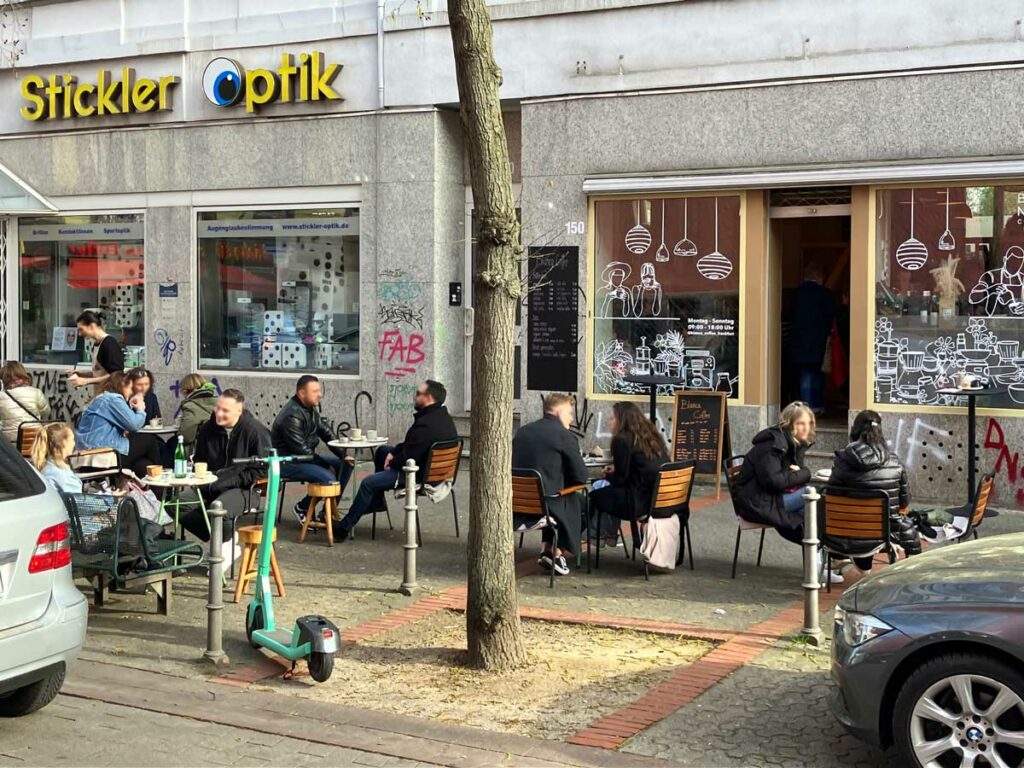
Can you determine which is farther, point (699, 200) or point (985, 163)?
point (699, 200)

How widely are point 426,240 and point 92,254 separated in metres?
5.65

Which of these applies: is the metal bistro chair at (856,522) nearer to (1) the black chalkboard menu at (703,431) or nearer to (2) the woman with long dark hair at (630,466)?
(2) the woman with long dark hair at (630,466)

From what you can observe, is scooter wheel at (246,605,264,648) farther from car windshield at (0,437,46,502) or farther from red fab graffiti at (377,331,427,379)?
red fab graffiti at (377,331,427,379)

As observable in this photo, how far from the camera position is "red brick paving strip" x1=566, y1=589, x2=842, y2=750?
6.36 m

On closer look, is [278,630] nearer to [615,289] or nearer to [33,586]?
[33,586]

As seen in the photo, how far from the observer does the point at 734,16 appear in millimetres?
13555

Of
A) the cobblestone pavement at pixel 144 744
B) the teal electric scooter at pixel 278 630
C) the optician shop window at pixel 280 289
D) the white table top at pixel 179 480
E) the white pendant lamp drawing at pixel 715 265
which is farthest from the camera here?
the optician shop window at pixel 280 289

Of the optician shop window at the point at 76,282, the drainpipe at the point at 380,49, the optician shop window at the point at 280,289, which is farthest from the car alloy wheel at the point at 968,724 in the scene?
the optician shop window at the point at 76,282

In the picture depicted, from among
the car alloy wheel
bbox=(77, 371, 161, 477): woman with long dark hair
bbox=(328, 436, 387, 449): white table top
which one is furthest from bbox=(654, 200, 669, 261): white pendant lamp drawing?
the car alloy wheel

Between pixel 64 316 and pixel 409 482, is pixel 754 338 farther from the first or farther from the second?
pixel 64 316

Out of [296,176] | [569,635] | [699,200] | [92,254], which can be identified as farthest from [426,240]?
[569,635]

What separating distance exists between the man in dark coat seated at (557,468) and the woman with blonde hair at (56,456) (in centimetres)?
315

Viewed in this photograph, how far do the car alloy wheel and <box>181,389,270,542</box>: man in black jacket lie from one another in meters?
5.66

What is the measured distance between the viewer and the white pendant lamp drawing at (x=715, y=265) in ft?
45.5
